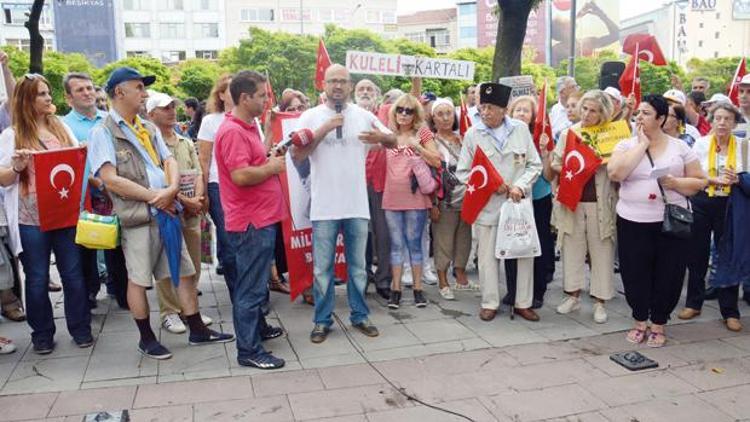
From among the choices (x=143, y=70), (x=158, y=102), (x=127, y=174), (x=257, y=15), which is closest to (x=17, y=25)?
(x=257, y=15)

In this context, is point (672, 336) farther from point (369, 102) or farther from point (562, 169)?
point (369, 102)

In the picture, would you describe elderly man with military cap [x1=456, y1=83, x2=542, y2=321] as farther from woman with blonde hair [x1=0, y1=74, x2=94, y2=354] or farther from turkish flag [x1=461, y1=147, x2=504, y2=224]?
woman with blonde hair [x1=0, y1=74, x2=94, y2=354]

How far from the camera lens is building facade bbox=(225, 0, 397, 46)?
8055cm

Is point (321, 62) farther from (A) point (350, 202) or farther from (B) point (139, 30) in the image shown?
(B) point (139, 30)

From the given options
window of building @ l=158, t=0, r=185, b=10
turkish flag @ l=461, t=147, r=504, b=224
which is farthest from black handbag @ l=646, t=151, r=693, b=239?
window of building @ l=158, t=0, r=185, b=10

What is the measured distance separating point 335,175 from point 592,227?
2.27 metres

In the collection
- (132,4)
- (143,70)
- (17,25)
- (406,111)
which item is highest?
(132,4)

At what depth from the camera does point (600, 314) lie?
543 centimetres

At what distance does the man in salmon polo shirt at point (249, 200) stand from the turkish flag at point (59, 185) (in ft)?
3.90

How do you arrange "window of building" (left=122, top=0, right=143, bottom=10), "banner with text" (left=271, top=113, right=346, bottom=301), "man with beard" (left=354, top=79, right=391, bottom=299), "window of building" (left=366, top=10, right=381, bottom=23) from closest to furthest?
"banner with text" (left=271, top=113, right=346, bottom=301) < "man with beard" (left=354, top=79, right=391, bottom=299) < "window of building" (left=122, top=0, right=143, bottom=10) < "window of building" (left=366, top=10, right=381, bottom=23)

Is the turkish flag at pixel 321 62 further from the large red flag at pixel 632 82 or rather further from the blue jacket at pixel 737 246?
the blue jacket at pixel 737 246

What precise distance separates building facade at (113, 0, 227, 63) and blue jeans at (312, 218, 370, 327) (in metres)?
75.3

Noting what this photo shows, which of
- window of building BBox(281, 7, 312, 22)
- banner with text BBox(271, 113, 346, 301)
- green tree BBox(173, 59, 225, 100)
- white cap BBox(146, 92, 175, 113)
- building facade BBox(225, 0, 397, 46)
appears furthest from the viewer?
window of building BBox(281, 7, 312, 22)

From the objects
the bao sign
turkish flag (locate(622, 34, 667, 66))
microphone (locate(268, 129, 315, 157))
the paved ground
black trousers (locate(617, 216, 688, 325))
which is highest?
turkish flag (locate(622, 34, 667, 66))
